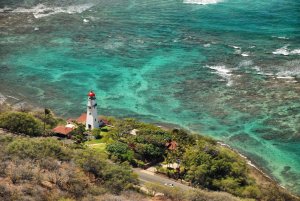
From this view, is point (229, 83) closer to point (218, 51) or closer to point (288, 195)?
point (218, 51)

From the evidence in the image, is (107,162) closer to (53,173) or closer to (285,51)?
(53,173)

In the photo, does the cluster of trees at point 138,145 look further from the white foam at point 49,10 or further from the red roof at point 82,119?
the white foam at point 49,10

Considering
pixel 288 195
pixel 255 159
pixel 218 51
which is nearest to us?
pixel 288 195

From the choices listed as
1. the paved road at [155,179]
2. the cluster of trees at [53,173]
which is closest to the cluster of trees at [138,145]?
the paved road at [155,179]

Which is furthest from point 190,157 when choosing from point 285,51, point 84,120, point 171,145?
point 285,51

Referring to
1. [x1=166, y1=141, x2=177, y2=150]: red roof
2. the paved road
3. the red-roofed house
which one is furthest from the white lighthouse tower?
the paved road

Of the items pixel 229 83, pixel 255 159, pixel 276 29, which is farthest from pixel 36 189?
pixel 276 29
